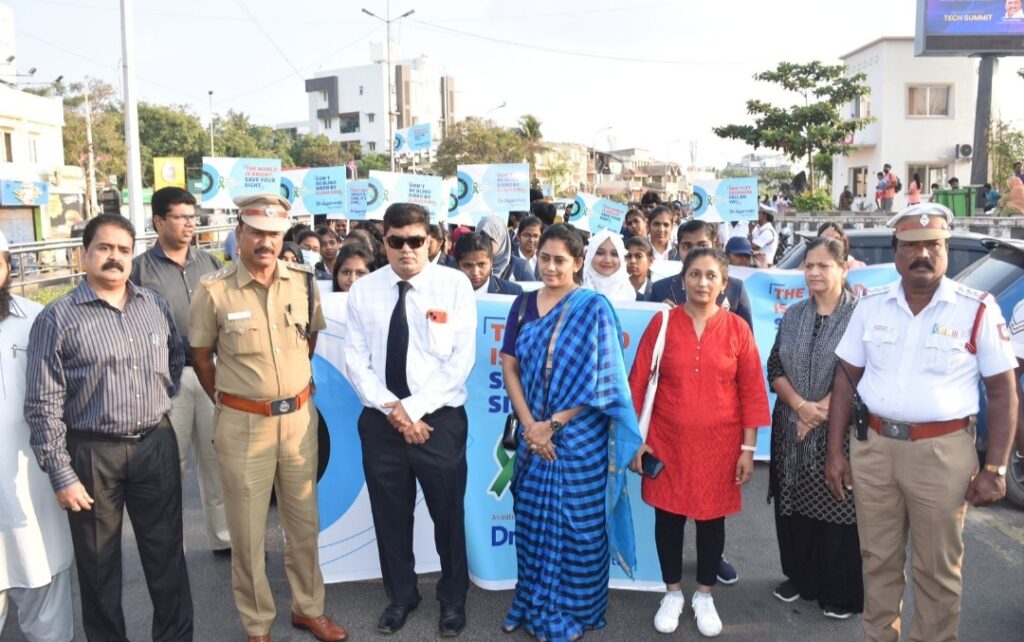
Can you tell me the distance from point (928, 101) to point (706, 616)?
112 feet

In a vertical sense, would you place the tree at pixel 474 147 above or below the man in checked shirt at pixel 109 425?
above

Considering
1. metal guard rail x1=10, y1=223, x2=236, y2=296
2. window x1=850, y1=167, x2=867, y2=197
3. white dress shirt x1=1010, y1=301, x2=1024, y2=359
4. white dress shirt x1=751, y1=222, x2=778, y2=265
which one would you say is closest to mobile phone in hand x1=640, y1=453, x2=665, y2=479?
white dress shirt x1=1010, y1=301, x2=1024, y2=359

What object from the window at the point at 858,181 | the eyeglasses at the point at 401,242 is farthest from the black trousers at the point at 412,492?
the window at the point at 858,181

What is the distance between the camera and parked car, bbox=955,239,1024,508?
16.8 ft

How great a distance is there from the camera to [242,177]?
1043cm

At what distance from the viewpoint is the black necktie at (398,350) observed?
3576mm

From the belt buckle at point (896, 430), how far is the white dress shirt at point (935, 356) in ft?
0.07

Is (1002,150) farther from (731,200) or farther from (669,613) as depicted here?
(669,613)

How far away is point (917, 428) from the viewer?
120 inches

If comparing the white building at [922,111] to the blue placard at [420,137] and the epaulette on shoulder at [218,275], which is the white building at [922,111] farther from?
the epaulette on shoulder at [218,275]

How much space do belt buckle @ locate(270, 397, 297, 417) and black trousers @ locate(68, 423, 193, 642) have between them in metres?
0.44

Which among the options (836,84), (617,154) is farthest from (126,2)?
(617,154)

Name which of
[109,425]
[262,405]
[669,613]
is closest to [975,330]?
[669,613]

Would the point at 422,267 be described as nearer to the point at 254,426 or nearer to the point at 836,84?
the point at 254,426
